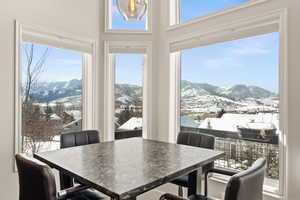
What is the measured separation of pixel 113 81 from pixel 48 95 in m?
0.90

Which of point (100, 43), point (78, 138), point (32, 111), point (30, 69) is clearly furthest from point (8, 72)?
point (100, 43)

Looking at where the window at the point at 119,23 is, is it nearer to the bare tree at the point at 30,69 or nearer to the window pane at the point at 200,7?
the window pane at the point at 200,7

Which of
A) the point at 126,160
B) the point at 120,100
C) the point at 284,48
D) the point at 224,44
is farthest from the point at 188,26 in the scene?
the point at 126,160

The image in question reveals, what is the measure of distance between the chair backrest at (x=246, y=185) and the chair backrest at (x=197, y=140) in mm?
1081

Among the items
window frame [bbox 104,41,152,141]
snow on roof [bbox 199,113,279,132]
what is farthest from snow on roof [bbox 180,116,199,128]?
window frame [bbox 104,41,152,141]

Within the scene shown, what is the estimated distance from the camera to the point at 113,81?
10.3 feet

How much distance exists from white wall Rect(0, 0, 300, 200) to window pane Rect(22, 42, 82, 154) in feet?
0.83

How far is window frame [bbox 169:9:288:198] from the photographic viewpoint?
6.53ft

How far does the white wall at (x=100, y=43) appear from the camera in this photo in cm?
193

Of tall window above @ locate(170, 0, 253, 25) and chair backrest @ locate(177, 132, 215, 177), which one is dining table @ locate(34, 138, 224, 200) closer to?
chair backrest @ locate(177, 132, 215, 177)

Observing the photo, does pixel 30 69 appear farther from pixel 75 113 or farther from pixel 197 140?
pixel 197 140

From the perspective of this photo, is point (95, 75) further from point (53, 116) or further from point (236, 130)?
point (236, 130)

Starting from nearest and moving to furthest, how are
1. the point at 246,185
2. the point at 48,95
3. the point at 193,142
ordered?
the point at 246,185
the point at 193,142
the point at 48,95

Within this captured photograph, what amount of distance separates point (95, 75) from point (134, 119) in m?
0.86
